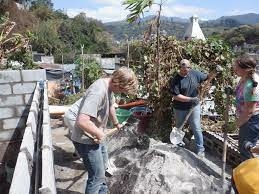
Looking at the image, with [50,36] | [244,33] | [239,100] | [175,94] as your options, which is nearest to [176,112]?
[175,94]

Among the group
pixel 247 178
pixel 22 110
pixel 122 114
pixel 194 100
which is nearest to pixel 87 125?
pixel 247 178

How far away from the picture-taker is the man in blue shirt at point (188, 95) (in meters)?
5.57

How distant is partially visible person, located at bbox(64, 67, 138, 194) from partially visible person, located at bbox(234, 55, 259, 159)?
1.36m

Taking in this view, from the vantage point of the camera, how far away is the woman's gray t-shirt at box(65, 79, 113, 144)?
10.8 feet

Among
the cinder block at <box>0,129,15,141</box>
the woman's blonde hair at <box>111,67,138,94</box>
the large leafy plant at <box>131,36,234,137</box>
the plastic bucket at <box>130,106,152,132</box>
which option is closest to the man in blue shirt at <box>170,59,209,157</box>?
the large leafy plant at <box>131,36,234,137</box>

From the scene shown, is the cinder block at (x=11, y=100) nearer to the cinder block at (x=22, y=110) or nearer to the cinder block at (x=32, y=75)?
the cinder block at (x=22, y=110)

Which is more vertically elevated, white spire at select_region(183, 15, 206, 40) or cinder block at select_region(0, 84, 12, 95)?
white spire at select_region(183, 15, 206, 40)

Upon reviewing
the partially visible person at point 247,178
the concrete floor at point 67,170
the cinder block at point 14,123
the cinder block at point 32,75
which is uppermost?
the cinder block at point 32,75

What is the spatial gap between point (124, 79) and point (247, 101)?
1.57m

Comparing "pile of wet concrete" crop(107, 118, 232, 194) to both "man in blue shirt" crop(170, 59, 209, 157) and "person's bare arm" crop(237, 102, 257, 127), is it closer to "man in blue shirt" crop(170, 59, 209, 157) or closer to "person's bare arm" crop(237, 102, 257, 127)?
"man in blue shirt" crop(170, 59, 209, 157)

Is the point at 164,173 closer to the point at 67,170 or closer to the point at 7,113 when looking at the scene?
the point at 67,170

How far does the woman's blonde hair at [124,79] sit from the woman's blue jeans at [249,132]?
1568 mm

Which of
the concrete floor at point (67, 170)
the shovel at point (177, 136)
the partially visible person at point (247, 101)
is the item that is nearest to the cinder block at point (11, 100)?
the concrete floor at point (67, 170)

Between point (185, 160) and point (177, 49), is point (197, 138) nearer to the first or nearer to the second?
point (185, 160)
